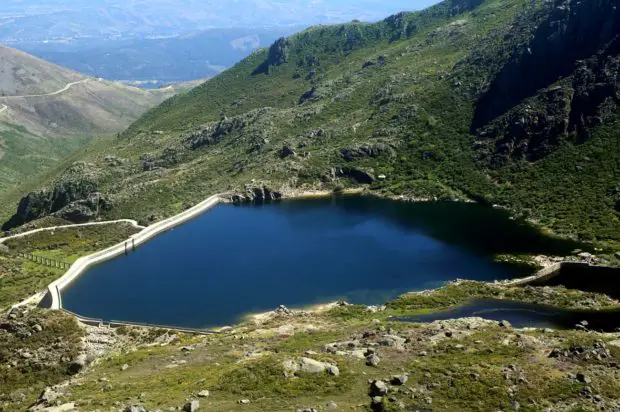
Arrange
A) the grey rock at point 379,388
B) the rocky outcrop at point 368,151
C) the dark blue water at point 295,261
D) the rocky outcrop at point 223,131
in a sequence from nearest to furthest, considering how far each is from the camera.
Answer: the grey rock at point 379,388
the dark blue water at point 295,261
the rocky outcrop at point 368,151
the rocky outcrop at point 223,131

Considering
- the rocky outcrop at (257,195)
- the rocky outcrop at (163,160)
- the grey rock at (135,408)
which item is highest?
the rocky outcrop at (163,160)

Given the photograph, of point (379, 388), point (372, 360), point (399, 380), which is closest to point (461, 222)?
point (372, 360)

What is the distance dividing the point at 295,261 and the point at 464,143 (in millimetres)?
65800

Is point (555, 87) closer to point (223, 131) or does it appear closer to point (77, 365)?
point (223, 131)

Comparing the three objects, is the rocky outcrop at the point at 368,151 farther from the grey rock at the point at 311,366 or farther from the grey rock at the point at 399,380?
the grey rock at the point at 399,380

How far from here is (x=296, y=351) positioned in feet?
167

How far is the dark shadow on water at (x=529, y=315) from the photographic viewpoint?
2532 inches

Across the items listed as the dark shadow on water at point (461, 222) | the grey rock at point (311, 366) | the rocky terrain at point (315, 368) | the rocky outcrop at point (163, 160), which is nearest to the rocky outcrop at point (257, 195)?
the dark shadow on water at point (461, 222)

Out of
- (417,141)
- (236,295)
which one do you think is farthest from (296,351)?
(417,141)

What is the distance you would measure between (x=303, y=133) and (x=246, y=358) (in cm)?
12841

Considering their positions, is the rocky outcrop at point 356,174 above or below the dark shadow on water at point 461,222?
above

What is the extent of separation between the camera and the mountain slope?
393ft

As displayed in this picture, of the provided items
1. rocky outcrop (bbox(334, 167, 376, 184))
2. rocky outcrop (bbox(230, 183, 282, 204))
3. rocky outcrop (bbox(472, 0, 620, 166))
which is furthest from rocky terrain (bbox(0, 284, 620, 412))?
rocky outcrop (bbox(472, 0, 620, 166))

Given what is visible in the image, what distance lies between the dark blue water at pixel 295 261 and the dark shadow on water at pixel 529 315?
11385 mm
